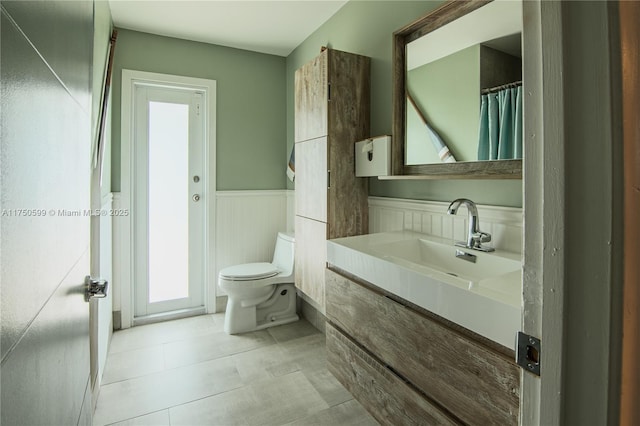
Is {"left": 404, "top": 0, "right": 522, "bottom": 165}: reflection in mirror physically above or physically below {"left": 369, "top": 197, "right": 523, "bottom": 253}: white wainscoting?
above

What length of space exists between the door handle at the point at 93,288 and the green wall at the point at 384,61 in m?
1.46

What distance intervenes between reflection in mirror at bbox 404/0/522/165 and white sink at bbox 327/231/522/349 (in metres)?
0.41

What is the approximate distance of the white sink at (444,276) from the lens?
94 centimetres

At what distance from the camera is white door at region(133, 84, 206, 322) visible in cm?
285

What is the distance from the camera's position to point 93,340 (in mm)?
1595

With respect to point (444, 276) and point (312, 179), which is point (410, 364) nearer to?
point (444, 276)

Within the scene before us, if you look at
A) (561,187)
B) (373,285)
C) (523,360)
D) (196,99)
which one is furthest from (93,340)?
(196,99)

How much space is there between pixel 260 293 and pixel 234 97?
172cm

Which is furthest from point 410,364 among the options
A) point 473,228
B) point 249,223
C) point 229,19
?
point 229,19

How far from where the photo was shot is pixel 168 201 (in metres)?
2.96

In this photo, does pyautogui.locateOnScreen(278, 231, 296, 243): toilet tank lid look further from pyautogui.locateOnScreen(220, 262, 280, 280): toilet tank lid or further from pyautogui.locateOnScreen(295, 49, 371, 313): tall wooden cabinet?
pyautogui.locateOnScreen(295, 49, 371, 313): tall wooden cabinet

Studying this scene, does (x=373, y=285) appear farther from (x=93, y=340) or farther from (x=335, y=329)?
(x=93, y=340)

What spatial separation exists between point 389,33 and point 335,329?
1674 millimetres
